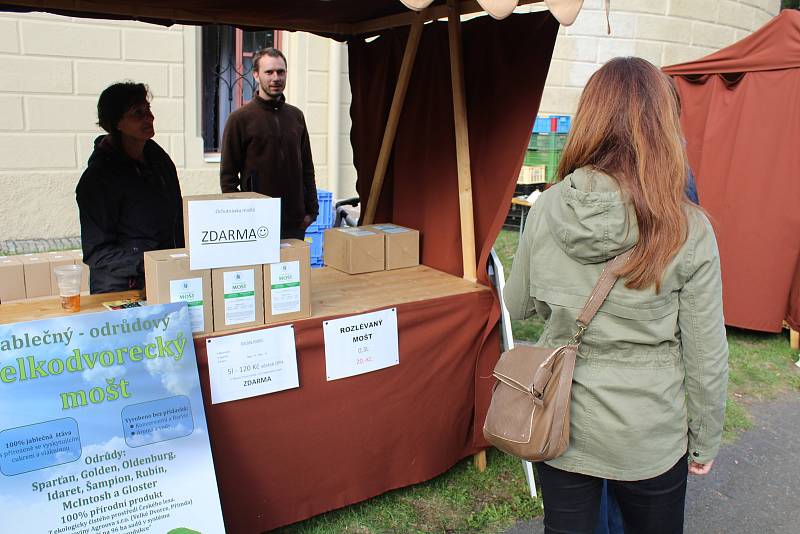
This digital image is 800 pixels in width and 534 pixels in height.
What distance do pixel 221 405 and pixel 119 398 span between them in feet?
1.21

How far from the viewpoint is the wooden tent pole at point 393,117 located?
3.54 meters

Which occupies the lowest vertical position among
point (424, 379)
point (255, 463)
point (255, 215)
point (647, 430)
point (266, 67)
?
point (255, 463)

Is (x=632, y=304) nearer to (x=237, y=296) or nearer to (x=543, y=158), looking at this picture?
(x=237, y=296)

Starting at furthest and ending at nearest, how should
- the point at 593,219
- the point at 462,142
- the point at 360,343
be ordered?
the point at 462,142 < the point at 360,343 < the point at 593,219

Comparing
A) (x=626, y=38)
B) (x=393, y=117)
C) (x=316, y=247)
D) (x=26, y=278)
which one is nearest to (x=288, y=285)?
(x=393, y=117)

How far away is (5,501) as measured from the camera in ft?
6.40

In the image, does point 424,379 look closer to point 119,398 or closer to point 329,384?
point 329,384

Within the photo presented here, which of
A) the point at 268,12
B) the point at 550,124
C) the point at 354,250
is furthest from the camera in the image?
the point at 550,124

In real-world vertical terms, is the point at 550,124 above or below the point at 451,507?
above

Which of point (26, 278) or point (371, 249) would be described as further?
point (26, 278)

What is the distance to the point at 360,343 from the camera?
2725mm

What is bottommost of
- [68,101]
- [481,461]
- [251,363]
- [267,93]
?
[481,461]

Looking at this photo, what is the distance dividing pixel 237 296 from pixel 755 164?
14.3ft

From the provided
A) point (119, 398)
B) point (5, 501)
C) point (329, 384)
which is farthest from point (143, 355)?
point (329, 384)
